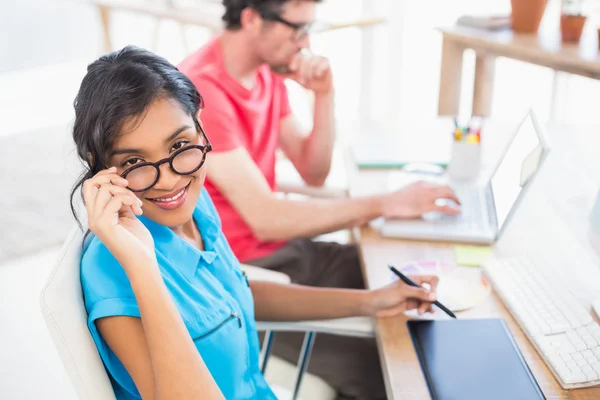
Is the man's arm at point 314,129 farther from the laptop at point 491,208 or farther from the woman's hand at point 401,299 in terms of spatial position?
the woman's hand at point 401,299

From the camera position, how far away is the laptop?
1.29m

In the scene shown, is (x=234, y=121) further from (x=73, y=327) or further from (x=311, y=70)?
(x=73, y=327)

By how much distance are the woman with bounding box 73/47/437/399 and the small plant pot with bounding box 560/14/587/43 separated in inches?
40.0

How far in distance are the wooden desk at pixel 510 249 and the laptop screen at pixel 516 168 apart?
88mm

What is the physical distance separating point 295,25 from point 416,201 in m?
0.59

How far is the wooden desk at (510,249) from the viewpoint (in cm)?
96

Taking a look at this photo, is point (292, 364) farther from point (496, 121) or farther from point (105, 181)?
point (496, 121)

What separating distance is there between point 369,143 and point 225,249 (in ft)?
2.93

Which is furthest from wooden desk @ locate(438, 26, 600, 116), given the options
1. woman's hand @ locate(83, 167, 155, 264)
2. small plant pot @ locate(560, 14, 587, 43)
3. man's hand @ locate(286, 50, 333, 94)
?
woman's hand @ locate(83, 167, 155, 264)

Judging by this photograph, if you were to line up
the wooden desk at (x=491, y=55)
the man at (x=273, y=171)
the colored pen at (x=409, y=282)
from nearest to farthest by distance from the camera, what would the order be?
the colored pen at (x=409, y=282) → the man at (x=273, y=171) → the wooden desk at (x=491, y=55)

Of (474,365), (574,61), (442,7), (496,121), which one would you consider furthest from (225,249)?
(442,7)

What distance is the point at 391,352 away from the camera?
1.04m

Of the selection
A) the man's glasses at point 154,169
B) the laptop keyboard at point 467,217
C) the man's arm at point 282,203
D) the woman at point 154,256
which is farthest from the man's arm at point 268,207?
Result: the man's glasses at point 154,169

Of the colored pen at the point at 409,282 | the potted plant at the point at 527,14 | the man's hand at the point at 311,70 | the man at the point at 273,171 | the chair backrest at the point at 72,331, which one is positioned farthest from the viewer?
the potted plant at the point at 527,14
